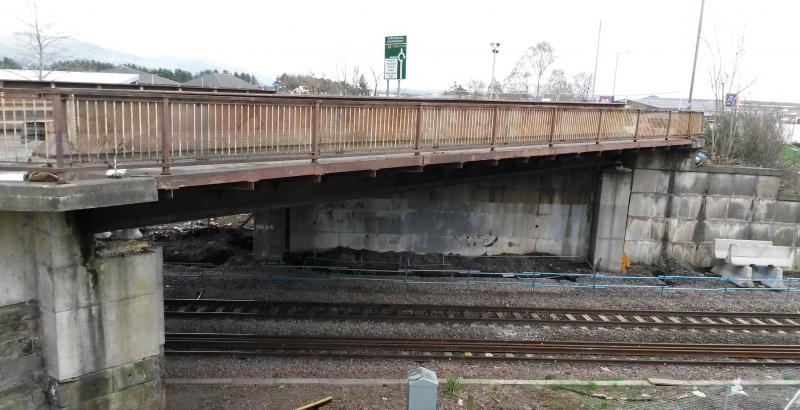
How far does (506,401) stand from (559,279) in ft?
31.5

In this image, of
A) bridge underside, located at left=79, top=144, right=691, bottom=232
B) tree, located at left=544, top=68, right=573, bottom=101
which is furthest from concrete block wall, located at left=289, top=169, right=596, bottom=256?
tree, located at left=544, top=68, right=573, bottom=101

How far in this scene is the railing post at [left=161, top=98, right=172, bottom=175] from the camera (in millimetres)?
6832

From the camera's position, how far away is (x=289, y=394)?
9609 millimetres

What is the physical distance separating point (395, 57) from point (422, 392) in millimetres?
11027

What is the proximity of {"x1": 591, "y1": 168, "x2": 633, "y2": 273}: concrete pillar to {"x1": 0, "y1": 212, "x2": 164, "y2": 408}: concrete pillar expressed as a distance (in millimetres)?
16269

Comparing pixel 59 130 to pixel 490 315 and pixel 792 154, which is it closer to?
pixel 490 315

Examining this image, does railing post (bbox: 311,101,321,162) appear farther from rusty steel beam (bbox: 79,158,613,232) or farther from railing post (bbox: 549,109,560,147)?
railing post (bbox: 549,109,560,147)

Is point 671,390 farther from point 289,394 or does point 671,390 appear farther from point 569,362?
point 289,394

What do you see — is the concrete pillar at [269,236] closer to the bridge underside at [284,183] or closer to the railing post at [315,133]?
the bridge underside at [284,183]

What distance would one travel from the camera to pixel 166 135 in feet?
22.5

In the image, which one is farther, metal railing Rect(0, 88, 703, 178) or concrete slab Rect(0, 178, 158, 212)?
metal railing Rect(0, 88, 703, 178)

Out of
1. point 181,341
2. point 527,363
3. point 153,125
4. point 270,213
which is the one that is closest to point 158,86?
point 270,213

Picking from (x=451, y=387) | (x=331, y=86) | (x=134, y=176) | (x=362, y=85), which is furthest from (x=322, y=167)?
(x=331, y=86)

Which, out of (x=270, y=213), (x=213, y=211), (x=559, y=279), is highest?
(x=213, y=211)
